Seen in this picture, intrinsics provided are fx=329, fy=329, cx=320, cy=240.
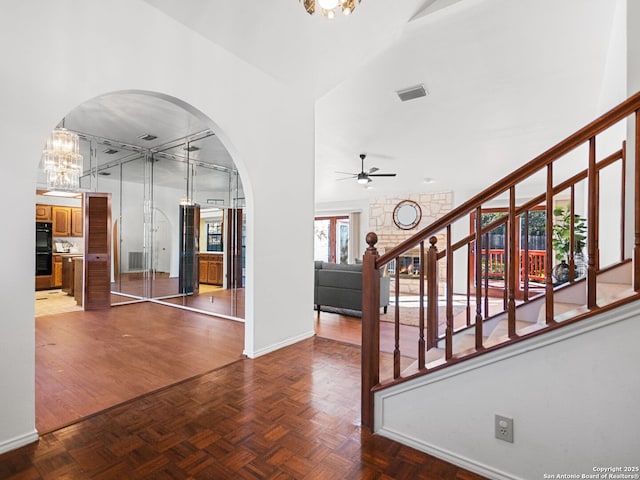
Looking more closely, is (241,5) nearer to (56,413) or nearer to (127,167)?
(56,413)

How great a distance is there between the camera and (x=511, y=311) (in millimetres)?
1564

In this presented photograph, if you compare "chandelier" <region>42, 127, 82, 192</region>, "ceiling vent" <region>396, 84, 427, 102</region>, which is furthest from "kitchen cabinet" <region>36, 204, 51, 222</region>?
"ceiling vent" <region>396, 84, 427, 102</region>

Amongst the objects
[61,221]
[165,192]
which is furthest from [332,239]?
[61,221]

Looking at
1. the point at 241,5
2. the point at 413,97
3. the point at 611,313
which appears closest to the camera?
the point at 611,313

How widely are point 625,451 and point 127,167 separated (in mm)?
8031

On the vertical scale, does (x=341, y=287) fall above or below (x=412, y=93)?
below

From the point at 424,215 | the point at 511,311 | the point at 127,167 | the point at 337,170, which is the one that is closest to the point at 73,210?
the point at 127,167

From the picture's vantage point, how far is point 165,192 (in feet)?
28.0

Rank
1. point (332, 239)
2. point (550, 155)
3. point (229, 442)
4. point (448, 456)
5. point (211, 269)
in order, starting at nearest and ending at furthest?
point (550, 155), point (448, 456), point (229, 442), point (211, 269), point (332, 239)

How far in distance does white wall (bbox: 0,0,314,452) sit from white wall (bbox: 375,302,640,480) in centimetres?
200

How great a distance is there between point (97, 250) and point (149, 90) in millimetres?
4193

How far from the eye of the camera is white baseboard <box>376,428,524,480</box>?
5.21ft

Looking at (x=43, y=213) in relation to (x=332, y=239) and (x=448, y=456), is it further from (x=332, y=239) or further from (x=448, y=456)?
(x=448, y=456)

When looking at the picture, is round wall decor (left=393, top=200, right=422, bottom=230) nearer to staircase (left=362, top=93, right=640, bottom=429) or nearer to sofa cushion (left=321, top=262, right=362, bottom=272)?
sofa cushion (left=321, top=262, right=362, bottom=272)
